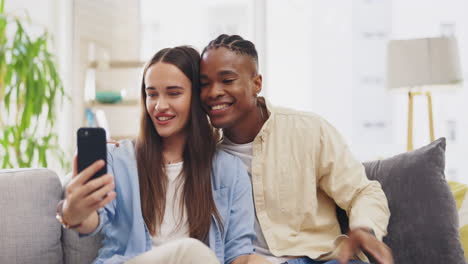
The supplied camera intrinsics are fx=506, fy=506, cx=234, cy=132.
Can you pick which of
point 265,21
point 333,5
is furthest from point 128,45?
point 333,5

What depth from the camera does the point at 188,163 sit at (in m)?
1.48

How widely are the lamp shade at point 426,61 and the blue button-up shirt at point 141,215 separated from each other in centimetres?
159

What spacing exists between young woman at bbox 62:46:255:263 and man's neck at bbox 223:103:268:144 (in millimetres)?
88

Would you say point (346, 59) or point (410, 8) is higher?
point (410, 8)

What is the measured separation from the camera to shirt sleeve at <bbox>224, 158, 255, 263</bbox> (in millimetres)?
1383

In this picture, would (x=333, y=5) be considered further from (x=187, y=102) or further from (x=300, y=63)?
(x=187, y=102)

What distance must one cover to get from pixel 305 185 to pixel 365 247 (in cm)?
36

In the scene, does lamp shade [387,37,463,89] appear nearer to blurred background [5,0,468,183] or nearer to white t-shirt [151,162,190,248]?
blurred background [5,0,468,183]

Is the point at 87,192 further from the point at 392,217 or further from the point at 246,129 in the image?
the point at 392,217

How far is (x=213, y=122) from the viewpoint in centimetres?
150

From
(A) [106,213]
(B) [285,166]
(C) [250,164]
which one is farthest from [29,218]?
(B) [285,166]

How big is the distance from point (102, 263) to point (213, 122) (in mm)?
500

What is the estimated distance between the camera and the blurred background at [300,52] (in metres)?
3.75

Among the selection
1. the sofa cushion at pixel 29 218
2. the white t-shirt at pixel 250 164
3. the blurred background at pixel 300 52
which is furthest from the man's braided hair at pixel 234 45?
the blurred background at pixel 300 52
